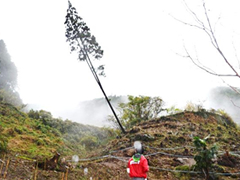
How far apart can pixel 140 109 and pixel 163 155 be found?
9.41 metres

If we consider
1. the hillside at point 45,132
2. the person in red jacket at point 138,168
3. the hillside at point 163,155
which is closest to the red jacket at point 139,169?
the person in red jacket at point 138,168

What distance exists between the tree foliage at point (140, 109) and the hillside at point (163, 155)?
3.84 m

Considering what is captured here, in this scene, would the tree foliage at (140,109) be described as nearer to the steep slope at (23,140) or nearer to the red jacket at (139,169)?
the steep slope at (23,140)

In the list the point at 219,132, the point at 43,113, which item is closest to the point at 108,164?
the point at 219,132

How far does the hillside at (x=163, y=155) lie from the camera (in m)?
6.75

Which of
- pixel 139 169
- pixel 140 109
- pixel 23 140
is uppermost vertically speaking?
pixel 140 109

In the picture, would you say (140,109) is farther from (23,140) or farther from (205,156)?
(205,156)

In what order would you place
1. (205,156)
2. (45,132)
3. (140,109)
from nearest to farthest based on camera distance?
1. (205,156)
2. (45,132)
3. (140,109)

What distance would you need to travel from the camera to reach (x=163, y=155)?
10.0m

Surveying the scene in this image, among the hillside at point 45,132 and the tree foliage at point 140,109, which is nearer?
the hillside at point 45,132

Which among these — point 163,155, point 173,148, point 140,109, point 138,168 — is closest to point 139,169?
point 138,168

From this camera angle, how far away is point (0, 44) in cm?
3706

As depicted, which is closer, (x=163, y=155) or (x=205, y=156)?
(x=205, y=156)

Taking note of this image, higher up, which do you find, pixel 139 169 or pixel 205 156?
pixel 205 156
